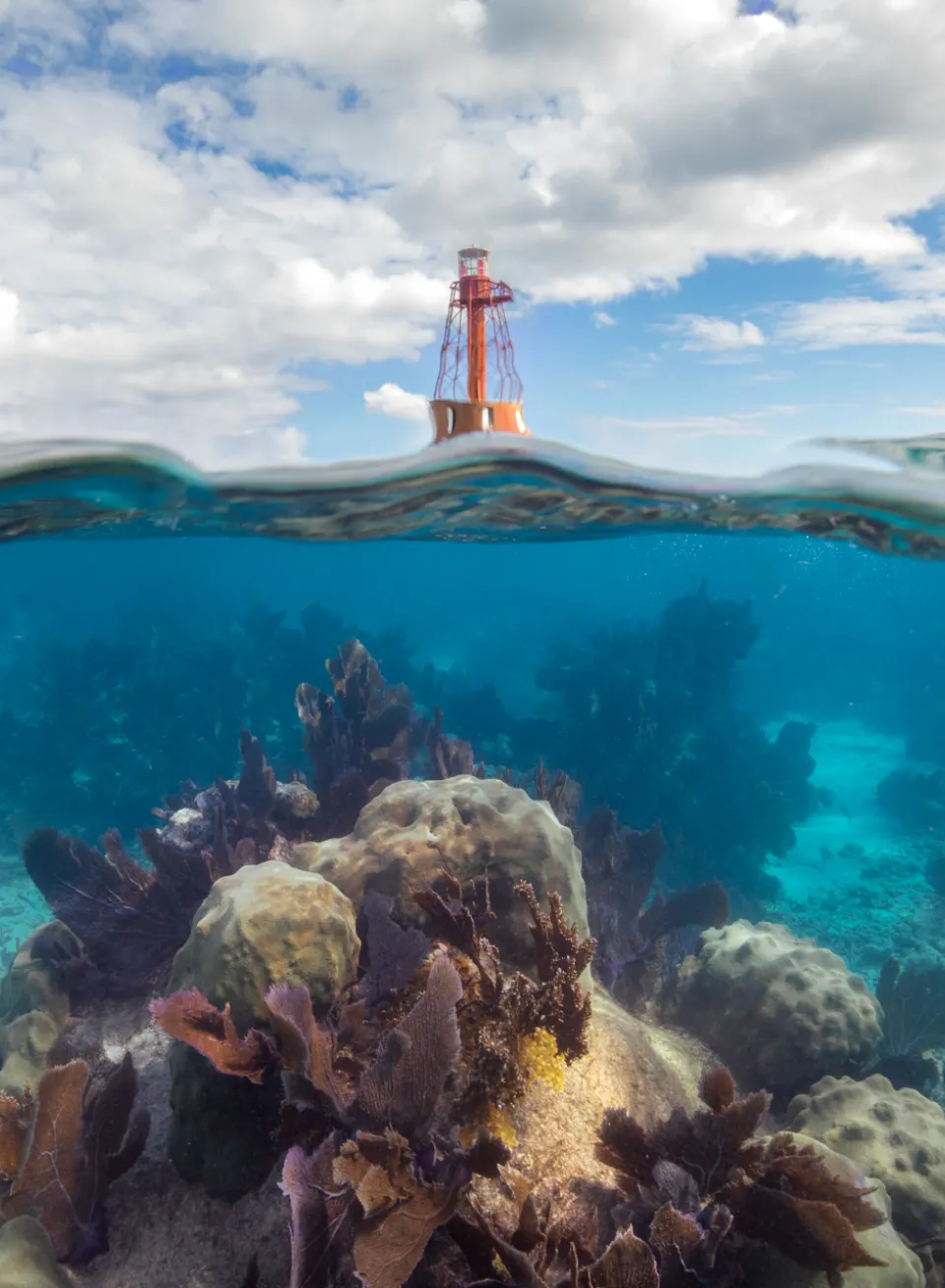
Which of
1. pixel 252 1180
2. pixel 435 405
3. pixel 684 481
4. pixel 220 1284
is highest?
pixel 435 405

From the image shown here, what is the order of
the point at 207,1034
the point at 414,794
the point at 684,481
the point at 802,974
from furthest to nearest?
the point at 684,481
the point at 802,974
the point at 414,794
the point at 207,1034

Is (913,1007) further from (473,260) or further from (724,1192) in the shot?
(473,260)

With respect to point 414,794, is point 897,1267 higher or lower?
lower

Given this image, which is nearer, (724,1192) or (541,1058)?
(724,1192)

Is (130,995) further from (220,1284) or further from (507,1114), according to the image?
(507,1114)

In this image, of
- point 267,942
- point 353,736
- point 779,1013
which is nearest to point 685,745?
point 353,736

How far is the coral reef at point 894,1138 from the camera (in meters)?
4.91

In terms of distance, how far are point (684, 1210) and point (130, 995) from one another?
5198mm

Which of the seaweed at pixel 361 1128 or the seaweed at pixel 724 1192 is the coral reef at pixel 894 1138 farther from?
the seaweed at pixel 361 1128

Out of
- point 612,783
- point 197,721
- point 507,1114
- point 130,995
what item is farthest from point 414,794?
point 197,721

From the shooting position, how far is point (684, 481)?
969cm

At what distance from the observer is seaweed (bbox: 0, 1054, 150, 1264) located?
13.5ft

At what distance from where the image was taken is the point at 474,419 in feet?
23.7

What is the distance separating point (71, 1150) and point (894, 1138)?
221 inches
